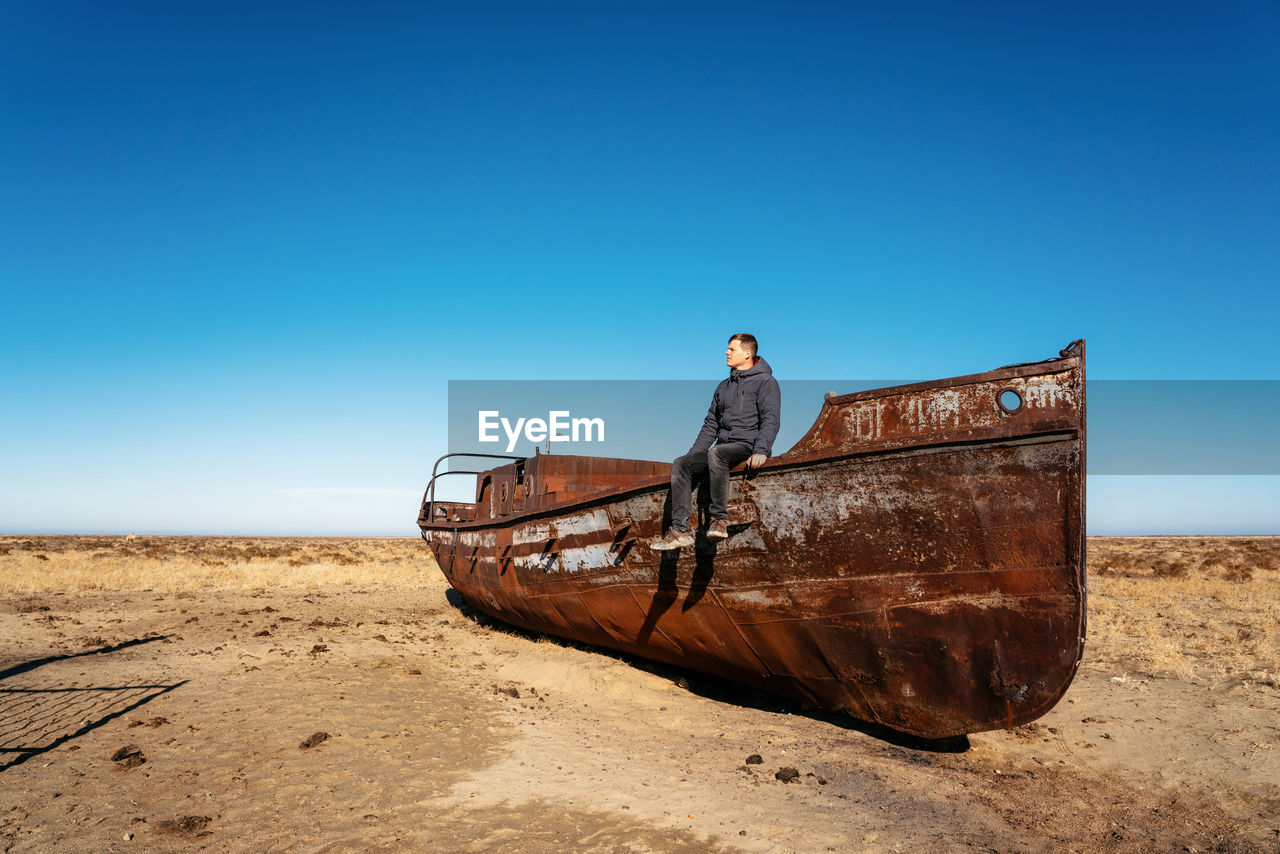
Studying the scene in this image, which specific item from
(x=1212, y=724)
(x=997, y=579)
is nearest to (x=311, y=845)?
(x=997, y=579)

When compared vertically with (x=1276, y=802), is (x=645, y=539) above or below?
above

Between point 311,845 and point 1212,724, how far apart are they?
682cm

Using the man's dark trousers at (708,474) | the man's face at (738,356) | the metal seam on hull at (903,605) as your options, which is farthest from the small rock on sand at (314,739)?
the man's face at (738,356)

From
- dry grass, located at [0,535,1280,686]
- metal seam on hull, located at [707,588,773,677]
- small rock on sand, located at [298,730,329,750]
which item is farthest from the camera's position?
dry grass, located at [0,535,1280,686]

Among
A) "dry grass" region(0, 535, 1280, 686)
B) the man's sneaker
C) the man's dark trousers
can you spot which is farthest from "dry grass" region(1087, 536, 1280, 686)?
the man's sneaker

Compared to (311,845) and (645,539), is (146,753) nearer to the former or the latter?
(311,845)

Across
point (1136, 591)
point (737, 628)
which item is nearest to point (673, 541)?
point (737, 628)

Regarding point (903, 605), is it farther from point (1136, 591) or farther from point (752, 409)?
point (1136, 591)

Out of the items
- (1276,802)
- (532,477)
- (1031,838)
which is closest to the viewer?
(1031,838)

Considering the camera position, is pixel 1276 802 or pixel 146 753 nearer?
pixel 1276 802

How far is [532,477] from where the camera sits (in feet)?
29.9

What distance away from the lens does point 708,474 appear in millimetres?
5367

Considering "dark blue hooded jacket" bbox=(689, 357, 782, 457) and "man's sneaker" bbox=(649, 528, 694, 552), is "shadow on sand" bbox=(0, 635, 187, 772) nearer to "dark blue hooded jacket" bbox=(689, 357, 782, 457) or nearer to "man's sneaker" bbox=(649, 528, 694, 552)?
"man's sneaker" bbox=(649, 528, 694, 552)

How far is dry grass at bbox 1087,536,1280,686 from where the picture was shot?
25.6 feet
